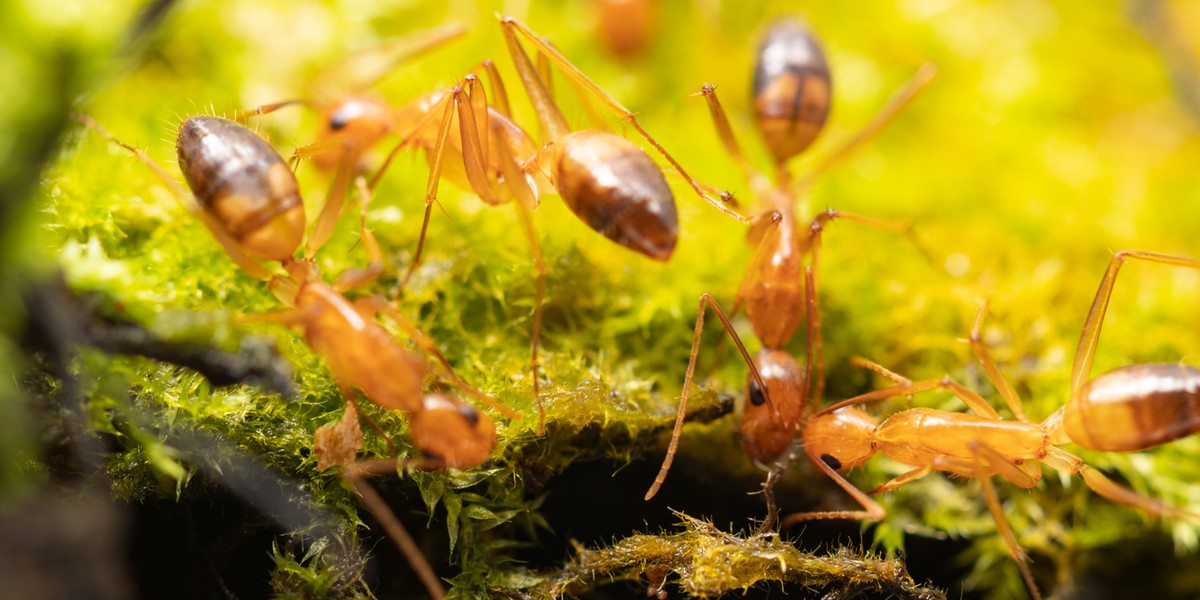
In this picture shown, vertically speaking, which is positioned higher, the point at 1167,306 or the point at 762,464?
the point at 1167,306

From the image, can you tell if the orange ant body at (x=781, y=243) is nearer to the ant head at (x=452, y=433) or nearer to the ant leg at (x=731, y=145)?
the ant leg at (x=731, y=145)

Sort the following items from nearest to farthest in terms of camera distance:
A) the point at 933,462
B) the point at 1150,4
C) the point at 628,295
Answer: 1. the point at 933,462
2. the point at 628,295
3. the point at 1150,4

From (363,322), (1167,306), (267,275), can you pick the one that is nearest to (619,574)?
(363,322)

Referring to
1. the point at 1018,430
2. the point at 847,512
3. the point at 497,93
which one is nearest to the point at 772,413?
the point at 847,512

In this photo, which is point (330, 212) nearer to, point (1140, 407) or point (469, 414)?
point (469, 414)

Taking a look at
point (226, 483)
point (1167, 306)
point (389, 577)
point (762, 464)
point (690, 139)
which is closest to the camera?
point (226, 483)

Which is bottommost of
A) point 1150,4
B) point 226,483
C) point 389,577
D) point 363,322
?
point 389,577

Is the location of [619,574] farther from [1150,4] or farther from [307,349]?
[1150,4]
